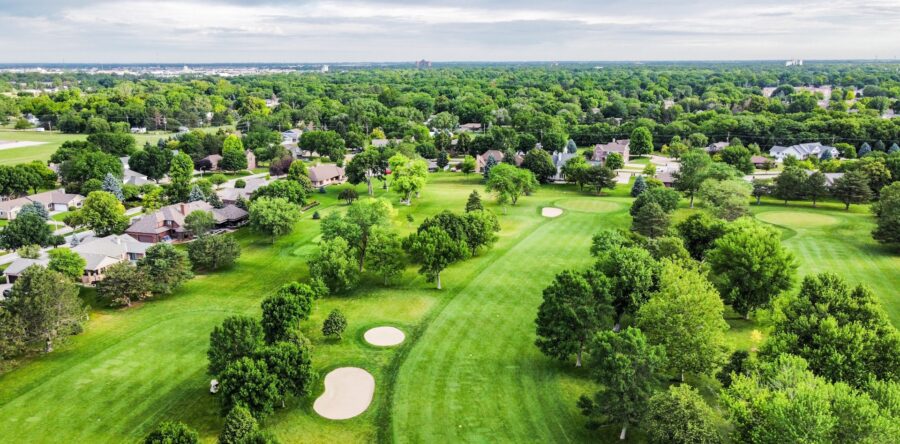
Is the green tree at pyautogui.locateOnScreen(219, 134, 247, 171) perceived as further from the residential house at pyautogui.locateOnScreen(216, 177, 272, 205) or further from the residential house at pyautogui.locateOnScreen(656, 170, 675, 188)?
the residential house at pyautogui.locateOnScreen(656, 170, 675, 188)

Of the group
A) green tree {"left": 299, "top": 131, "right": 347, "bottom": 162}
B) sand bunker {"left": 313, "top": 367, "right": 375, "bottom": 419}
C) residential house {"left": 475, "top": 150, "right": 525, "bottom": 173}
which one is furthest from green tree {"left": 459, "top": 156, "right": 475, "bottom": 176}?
sand bunker {"left": 313, "top": 367, "right": 375, "bottom": 419}

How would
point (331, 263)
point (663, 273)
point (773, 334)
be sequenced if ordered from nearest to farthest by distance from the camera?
point (773, 334) → point (663, 273) → point (331, 263)

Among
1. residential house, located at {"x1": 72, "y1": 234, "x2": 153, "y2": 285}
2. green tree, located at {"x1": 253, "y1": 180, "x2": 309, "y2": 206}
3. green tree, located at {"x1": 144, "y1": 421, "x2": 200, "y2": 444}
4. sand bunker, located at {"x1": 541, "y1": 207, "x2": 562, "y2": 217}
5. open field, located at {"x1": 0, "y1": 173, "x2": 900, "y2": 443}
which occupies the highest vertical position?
green tree, located at {"x1": 253, "y1": 180, "x2": 309, "y2": 206}

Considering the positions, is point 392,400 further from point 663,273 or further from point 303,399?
point 663,273

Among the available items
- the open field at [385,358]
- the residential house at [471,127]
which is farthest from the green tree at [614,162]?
the residential house at [471,127]

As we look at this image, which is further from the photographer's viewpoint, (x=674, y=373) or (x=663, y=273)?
(x=663, y=273)

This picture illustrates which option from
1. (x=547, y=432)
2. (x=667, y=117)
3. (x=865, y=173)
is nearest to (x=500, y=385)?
(x=547, y=432)
